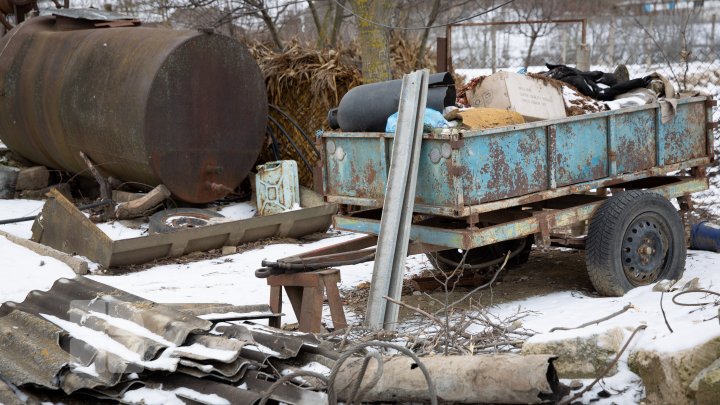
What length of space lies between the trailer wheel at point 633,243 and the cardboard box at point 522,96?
83cm

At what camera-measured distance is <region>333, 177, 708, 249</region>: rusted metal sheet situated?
5898 mm

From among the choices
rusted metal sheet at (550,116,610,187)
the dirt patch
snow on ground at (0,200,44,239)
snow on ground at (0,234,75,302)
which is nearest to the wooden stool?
the dirt patch

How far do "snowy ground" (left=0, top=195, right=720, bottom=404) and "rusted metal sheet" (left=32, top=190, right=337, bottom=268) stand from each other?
0.22 meters

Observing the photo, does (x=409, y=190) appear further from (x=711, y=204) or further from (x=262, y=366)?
(x=711, y=204)

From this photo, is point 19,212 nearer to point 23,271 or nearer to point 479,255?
point 23,271

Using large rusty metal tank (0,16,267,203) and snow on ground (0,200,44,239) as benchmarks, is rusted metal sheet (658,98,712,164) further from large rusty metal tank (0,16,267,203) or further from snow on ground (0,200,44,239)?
snow on ground (0,200,44,239)

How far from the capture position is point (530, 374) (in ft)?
12.7

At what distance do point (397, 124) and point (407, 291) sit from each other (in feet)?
5.43

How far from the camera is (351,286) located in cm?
741

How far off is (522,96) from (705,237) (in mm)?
2419

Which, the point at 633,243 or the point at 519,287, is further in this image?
the point at 519,287

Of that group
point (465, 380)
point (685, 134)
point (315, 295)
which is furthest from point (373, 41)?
point (465, 380)

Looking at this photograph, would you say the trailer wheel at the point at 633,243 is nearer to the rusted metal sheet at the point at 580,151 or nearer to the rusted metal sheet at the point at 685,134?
the rusted metal sheet at the point at 580,151

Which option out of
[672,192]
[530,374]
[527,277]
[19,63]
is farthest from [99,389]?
[19,63]
